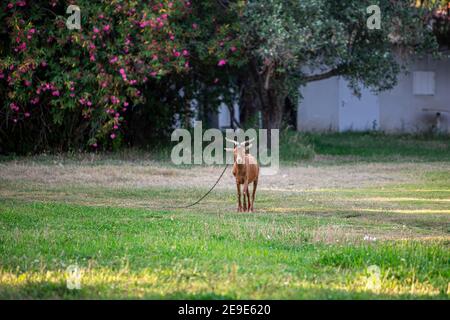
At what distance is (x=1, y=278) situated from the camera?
8648mm

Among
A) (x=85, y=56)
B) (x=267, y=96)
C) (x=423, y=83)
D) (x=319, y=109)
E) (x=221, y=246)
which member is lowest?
(x=221, y=246)

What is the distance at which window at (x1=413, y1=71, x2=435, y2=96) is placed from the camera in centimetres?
3469

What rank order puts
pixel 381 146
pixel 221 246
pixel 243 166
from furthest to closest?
pixel 381 146
pixel 243 166
pixel 221 246

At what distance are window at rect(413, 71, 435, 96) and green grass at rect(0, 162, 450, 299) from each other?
18.1 metres

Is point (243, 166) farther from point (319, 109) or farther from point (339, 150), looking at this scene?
point (319, 109)

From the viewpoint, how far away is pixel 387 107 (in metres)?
34.8

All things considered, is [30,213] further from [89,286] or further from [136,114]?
[136,114]

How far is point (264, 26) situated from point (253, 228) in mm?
11607

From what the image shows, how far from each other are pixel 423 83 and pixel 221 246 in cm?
2536

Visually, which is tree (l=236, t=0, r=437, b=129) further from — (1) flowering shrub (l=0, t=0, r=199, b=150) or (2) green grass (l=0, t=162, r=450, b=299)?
(2) green grass (l=0, t=162, r=450, b=299)

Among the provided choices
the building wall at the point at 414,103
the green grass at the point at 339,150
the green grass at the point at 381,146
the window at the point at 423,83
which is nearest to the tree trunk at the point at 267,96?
the green grass at the point at 339,150

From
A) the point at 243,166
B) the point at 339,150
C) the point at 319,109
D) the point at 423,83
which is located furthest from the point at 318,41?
the point at 423,83

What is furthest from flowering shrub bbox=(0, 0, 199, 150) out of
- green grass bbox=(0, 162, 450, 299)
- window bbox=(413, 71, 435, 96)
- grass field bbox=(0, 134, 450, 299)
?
window bbox=(413, 71, 435, 96)

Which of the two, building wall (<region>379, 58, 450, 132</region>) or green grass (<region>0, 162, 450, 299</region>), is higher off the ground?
building wall (<region>379, 58, 450, 132</region>)
